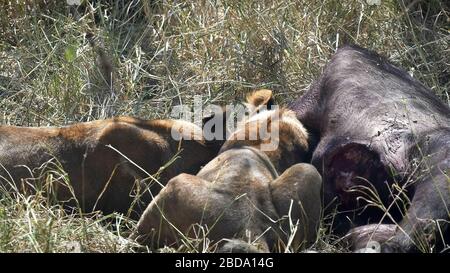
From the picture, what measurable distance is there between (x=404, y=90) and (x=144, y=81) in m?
2.41

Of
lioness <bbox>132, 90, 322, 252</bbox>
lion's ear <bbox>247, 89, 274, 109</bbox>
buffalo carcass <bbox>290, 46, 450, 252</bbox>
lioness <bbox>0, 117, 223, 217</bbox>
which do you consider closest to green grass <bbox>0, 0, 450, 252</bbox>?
lion's ear <bbox>247, 89, 274, 109</bbox>

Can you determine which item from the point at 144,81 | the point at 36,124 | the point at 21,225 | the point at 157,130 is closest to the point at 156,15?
the point at 144,81

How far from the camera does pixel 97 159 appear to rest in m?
7.21

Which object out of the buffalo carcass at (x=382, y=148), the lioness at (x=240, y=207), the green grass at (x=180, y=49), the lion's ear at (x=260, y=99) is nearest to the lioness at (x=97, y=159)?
the lioness at (x=240, y=207)

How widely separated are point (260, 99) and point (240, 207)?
1.91 metres

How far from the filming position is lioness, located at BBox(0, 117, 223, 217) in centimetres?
704

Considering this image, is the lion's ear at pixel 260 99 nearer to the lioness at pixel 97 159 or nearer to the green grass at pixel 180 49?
the green grass at pixel 180 49

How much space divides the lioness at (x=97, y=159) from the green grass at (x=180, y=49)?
1.17m

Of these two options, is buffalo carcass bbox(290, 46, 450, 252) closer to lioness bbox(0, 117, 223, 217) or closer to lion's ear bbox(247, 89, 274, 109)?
lion's ear bbox(247, 89, 274, 109)

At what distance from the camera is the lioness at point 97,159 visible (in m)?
7.04

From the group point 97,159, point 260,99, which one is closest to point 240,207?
point 97,159

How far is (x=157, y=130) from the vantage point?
747 cm

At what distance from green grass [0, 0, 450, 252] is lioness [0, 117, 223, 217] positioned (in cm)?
117
